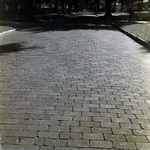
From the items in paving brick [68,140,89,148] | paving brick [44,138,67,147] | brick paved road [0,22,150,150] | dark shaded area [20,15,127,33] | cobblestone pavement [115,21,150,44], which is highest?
paving brick [44,138,67,147]

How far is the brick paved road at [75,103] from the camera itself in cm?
322

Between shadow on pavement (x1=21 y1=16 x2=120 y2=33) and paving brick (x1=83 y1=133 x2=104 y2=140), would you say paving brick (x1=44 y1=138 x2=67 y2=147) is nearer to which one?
paving brick (x1=83 y1=133 x2=104 y2=140)

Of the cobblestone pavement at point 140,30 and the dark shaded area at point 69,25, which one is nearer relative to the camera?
the cobblestone pavement at point 140,30

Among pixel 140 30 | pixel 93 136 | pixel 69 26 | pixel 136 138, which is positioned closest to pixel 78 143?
pixel 93 136

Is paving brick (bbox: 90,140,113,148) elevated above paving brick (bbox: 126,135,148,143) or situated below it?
above

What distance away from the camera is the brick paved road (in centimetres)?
322

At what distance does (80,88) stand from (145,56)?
14.1 ft

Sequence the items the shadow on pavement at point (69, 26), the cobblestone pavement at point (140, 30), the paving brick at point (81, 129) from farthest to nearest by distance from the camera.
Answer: the shadow on pavement at point (69, 26)
the cobblestone pavement at point (140, 30)
the paving brick at point (81, 129)

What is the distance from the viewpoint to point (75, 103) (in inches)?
173

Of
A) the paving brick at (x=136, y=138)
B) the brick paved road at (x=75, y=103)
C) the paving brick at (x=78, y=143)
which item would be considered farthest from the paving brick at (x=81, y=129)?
the paving brick at (x=136, y=138)

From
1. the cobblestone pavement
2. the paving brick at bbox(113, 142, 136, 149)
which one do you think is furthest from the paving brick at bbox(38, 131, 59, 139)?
the cobblestone pavement

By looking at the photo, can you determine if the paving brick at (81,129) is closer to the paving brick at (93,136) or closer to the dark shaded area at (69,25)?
the paving brick at (93,136)

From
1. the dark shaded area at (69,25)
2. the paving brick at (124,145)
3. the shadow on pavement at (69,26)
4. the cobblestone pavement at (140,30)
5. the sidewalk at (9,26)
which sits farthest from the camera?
the dark shaded area at (69,25)

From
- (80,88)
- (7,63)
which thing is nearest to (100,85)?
(80,88)
